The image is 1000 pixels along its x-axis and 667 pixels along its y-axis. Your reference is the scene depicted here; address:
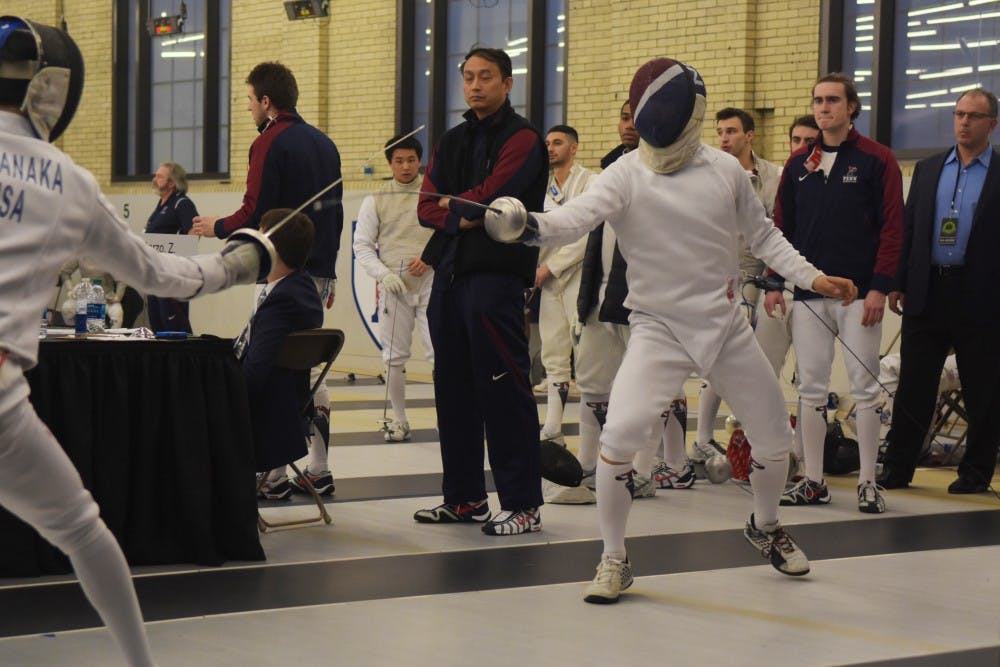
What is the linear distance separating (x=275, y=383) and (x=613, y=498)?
1.44 meters

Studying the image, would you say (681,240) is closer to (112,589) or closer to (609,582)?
(609,582)

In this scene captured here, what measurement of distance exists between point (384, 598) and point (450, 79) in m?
8.89

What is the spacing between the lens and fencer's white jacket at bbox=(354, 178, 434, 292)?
784 cm

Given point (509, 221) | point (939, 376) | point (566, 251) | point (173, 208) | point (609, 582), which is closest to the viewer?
point (509, 221)

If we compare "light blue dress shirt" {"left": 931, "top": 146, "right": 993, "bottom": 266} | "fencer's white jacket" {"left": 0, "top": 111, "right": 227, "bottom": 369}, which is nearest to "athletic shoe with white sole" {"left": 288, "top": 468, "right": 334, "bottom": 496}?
"light blue dress shirt" {"left": 931, "top": 146, "right": 993, "bottom": 266}

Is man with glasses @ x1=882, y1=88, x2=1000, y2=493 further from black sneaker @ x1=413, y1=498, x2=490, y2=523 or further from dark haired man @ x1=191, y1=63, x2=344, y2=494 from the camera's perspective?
dark haired man @ x1=191, y1=63, x2=344, y2=494

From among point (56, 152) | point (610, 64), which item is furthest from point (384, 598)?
point (610, 64)

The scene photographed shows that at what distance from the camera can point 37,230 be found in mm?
2471

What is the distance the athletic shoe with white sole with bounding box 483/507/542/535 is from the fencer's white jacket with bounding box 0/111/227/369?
2451 millimetres

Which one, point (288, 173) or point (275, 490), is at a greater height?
point (288, 173)

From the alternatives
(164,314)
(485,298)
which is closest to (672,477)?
(485,298)

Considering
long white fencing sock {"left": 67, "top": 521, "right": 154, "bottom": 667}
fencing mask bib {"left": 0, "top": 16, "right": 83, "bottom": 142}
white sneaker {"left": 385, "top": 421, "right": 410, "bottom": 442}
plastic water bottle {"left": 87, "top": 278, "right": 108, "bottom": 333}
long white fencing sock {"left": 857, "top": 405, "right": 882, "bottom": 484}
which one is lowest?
white sneaker {"left": 385, "top": 421, "right": 410, "bottom": 442}

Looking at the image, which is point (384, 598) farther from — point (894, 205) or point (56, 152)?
point (894, 205)

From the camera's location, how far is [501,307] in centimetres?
482
